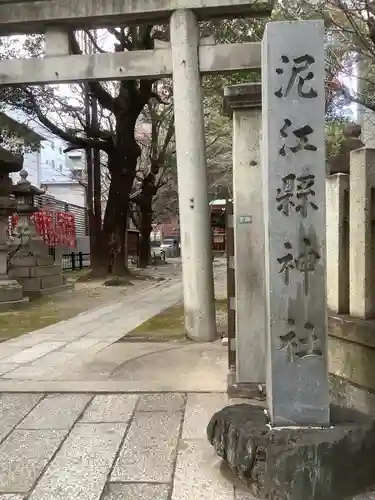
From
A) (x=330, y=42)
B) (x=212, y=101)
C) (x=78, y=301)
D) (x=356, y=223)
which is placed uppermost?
(x=212, y=101)

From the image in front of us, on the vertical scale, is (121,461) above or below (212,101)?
below

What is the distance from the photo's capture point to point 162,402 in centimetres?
452

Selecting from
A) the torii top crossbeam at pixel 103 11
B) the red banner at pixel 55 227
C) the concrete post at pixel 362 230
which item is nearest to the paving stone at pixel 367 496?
the concrete post at pixel 362 230

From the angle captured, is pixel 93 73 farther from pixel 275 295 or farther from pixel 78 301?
pixel 78 301

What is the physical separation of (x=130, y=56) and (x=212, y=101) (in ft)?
33.1

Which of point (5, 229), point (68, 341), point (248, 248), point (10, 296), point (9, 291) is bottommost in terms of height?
point (68, 341)

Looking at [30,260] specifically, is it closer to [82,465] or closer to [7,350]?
[7,350]

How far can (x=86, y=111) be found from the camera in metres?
19.4

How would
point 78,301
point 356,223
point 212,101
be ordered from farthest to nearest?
1. point 212,101
2. point 78,301
3. point 356,223

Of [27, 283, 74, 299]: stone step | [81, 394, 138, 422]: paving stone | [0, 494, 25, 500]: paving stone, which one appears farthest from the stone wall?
[27, 283, 74, 299]: stone step

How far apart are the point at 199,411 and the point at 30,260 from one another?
10.6 metres

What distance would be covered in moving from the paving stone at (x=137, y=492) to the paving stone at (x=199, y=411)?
700mm

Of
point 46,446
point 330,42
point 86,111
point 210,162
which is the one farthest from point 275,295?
point 210,162

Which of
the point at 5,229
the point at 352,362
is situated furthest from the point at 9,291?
the point at 352,362
